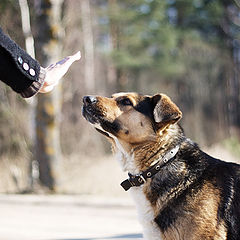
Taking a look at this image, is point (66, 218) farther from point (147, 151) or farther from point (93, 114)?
point (147, 151)

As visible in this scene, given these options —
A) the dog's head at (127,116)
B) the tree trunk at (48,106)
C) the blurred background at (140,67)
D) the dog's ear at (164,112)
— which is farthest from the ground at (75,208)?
the dog's ear at (164,112)

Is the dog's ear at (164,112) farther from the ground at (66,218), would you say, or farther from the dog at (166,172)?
the ground at (66,218)

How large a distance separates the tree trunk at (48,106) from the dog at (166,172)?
7.23m

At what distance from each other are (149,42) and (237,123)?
6.92 meters

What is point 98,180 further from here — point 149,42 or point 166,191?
point 149,42

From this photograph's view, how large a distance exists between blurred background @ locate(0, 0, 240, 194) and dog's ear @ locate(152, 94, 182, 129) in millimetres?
10167

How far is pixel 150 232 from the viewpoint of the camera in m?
3.81

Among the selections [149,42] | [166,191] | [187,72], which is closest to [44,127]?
[166,191]

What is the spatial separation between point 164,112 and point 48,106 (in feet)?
25.2

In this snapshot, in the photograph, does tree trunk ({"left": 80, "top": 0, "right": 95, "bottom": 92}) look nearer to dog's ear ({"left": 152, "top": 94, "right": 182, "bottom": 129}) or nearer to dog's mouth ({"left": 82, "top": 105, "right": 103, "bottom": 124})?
dog's mouth ({"left": 82, "top": 105, "right": 103, "bottom": 124})

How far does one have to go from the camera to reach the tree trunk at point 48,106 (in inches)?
452

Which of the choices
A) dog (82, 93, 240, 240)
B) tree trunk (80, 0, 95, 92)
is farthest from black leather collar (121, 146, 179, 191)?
tree trunk (80, 0, 95, 92)

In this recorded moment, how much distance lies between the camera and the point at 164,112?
13.4ft

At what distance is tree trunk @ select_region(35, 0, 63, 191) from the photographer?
1149cm
